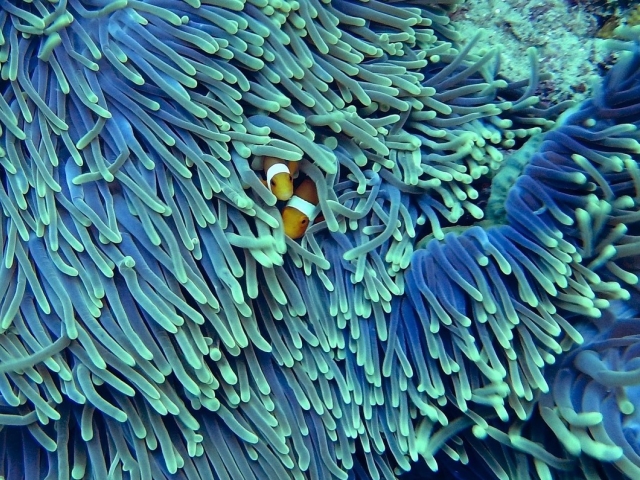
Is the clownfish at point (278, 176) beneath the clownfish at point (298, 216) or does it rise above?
Answer: above

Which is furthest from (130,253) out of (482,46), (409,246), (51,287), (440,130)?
(482,46)

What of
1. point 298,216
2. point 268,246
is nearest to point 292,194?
point 298,216

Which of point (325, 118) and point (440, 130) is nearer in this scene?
point (325, 118)

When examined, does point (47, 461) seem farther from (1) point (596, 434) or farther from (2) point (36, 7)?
(1) point (596, 434)

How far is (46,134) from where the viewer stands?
110 centimetres

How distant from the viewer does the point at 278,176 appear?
3.91ft

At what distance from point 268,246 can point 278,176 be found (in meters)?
0.18

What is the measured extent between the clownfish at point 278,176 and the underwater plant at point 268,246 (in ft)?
0.11

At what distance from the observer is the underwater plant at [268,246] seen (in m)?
1.10

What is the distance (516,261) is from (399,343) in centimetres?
34

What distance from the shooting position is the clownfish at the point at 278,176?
119cm

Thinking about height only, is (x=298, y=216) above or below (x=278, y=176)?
below

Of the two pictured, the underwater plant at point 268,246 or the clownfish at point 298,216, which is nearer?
the underwater plant at point 268,246

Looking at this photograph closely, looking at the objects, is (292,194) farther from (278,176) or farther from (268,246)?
(268,246)
